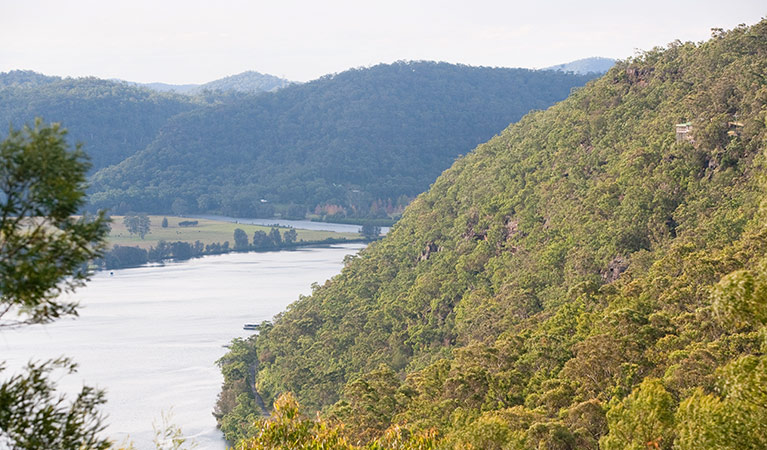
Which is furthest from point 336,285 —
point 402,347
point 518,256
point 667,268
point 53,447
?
point 53,447

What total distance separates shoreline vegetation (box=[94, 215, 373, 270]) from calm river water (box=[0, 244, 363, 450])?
4698 mm

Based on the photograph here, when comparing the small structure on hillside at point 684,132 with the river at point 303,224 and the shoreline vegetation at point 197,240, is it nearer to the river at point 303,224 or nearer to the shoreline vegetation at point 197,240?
the shoreline vegetation at point 197,240

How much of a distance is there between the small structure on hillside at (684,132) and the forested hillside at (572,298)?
0.16 metres

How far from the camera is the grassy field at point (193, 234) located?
131750 millimetres

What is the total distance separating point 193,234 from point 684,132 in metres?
109

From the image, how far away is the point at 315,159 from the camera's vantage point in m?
184

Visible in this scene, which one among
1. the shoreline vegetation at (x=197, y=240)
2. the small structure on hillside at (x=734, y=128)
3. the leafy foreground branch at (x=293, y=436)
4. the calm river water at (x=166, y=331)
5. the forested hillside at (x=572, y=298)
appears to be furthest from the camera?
the shoreline vegetation at (x=197, y=240)

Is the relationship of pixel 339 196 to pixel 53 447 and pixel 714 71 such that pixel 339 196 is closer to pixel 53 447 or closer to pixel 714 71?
pixel 714 71

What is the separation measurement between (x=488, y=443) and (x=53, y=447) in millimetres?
12105

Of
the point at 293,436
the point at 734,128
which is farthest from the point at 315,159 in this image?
the point at 293,436

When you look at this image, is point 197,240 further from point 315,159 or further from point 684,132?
point 684,132

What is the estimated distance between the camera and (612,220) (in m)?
39.9

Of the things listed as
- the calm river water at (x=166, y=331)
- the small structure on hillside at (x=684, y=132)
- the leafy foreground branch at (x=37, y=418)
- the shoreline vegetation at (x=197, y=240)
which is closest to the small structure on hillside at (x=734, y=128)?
the small structure on hillside at (x=684, y=132)

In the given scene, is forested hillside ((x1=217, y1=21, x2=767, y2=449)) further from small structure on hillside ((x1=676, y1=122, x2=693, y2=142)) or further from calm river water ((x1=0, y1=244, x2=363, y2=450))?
calm river water ((x1=0, y1=244, x2=363, y2=450))
